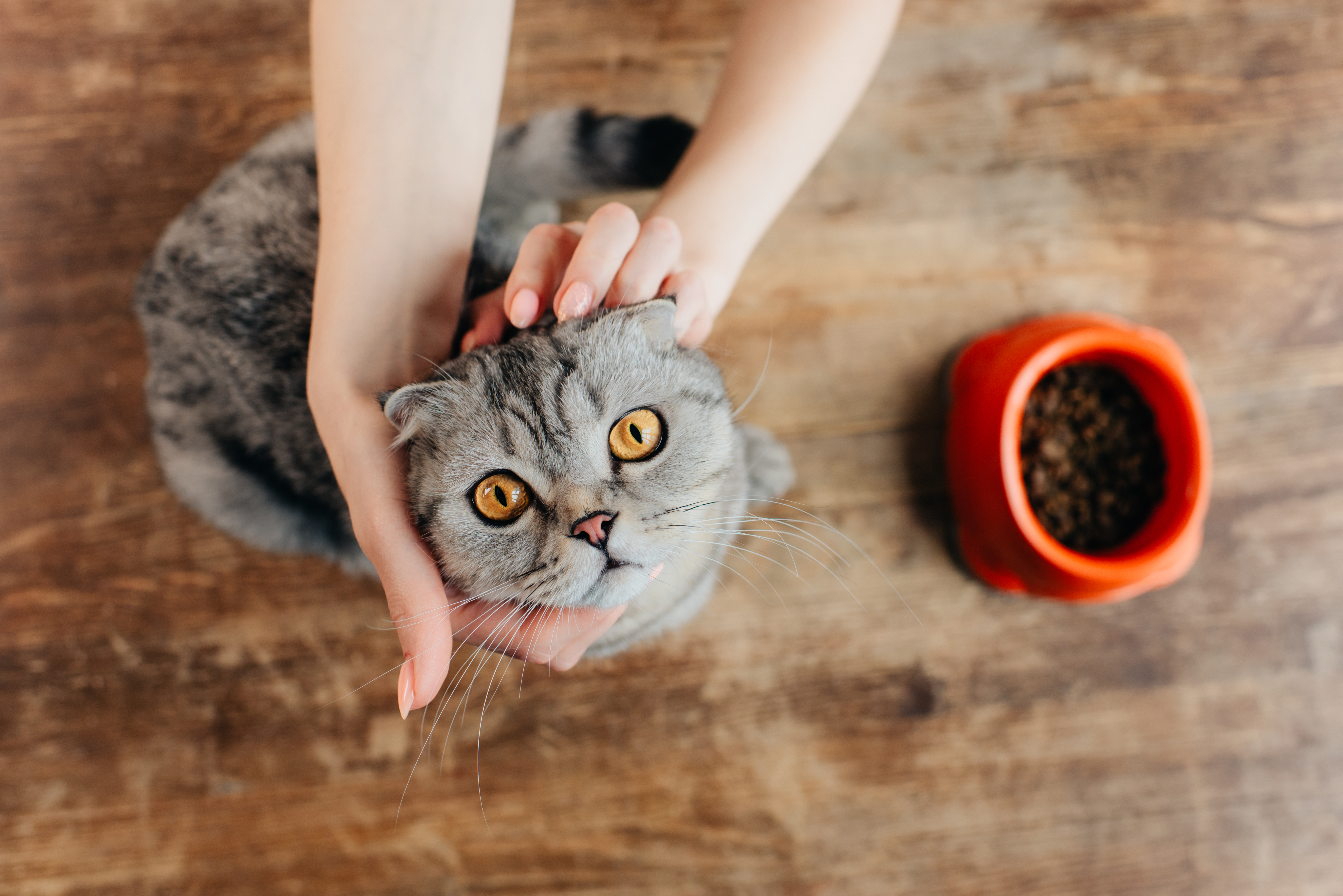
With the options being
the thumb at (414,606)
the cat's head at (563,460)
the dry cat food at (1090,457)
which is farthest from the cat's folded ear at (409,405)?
the dry cat food at (1090,457)

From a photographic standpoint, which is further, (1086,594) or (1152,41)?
(1152,41)

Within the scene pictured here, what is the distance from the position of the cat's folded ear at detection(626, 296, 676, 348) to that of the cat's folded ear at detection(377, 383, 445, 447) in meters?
0.24

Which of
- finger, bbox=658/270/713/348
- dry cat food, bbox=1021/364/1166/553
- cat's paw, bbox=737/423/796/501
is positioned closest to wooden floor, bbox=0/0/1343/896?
cat's paw, bbox=737/423/796/501

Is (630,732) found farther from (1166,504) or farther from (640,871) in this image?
(1166,504)

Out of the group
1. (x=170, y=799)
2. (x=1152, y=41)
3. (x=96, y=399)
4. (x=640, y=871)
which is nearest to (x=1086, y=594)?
(x=640, y=871)

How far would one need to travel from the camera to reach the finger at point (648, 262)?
895mm

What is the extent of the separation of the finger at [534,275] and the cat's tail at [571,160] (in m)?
0.25

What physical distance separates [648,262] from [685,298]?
7cm

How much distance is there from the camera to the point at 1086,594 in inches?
47.9

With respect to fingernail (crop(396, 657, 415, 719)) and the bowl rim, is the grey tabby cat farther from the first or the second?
→ the bowl rim

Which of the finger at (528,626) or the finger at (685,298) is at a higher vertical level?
the finger at (685,298)

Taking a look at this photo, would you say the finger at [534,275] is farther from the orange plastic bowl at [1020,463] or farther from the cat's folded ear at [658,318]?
the orange plastic bowl at [1020,463]

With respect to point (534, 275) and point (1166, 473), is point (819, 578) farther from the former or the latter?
point (534, 275)

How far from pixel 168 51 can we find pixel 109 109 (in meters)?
0.17
